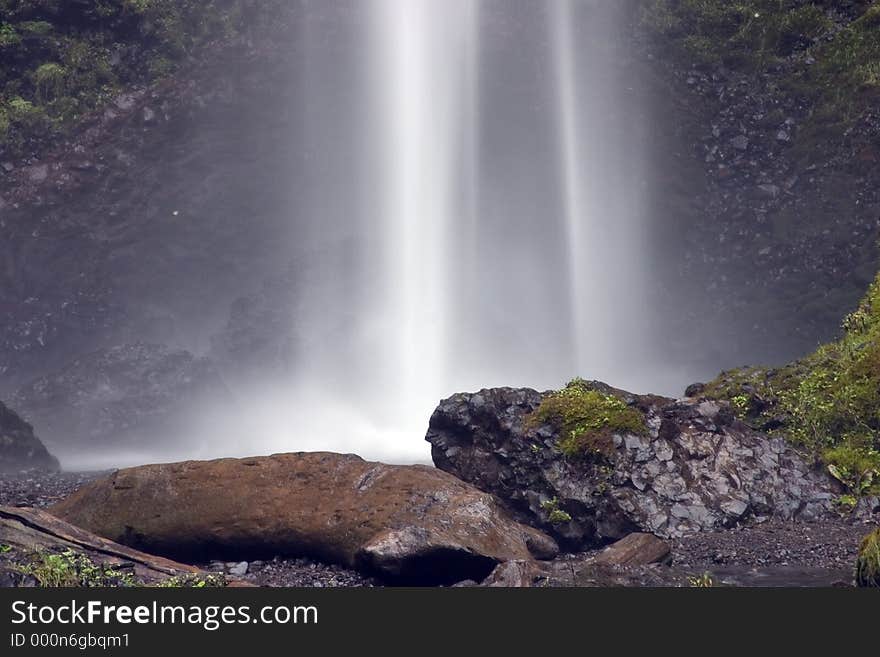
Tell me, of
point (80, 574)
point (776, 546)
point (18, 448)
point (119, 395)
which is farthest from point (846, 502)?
point (119, 395)

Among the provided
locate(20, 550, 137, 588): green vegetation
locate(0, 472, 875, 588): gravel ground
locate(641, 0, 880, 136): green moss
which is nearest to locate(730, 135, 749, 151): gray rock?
locate(641, 0, 880, 136): green moss

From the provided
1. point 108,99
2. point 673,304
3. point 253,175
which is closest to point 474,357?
point 673,304

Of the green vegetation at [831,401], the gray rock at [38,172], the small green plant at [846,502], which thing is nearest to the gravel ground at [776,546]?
the small green plant at [846,502]

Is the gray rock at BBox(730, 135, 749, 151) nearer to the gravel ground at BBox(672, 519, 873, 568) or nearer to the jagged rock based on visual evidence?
the gravel ground at BBox(672, 519, 873, 568)

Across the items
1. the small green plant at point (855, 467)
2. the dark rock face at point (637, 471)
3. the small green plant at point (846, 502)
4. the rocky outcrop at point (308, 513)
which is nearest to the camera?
the rocky outcrop at point (308, 513)

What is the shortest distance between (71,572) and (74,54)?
29.1 metres

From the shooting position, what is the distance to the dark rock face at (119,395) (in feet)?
101

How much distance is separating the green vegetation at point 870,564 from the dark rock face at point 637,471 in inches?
142

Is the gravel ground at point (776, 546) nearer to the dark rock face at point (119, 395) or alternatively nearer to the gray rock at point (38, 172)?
the dark rock face at point (119, 395)

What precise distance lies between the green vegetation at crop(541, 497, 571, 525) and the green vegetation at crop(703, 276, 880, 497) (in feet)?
14.1

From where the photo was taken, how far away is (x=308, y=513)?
11.6 meters

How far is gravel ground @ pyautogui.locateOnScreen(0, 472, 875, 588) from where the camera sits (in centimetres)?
1018

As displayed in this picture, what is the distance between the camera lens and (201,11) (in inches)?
1426

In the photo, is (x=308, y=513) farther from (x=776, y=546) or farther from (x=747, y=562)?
(x=776, y=546)
